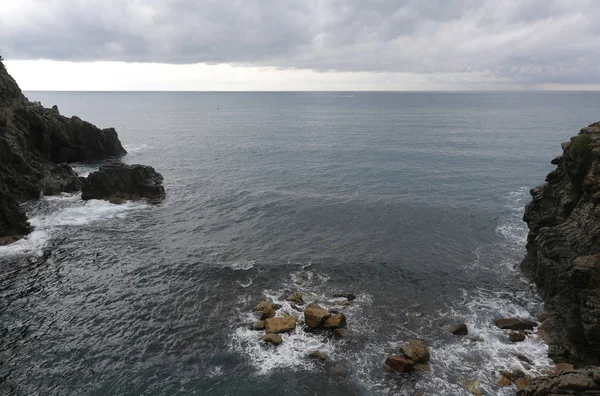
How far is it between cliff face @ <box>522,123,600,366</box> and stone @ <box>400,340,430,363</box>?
9.95 metres

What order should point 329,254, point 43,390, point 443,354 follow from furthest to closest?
point 329,254 < point 443,354 < point 43,390

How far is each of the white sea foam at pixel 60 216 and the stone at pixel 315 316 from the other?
33.0 m

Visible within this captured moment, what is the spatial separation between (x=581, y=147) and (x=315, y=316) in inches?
1141

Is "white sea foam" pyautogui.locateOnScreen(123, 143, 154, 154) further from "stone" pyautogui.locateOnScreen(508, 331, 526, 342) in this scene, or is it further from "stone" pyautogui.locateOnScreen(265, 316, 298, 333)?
"stone" pyautogui.locateOnScreen(508, 331, 526, 342)

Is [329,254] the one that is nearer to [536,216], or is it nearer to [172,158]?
[536,216]

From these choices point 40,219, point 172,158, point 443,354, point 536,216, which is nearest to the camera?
point 443,354

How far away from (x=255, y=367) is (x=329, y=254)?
20.2 m

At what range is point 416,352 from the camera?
30.0 metres

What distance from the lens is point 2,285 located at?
38812 millimetres

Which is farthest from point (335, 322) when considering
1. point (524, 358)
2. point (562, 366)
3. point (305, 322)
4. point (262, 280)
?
point (562, 366)

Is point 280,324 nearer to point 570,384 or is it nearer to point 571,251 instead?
point 570,384

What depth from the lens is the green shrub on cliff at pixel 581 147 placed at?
36069 millimetres

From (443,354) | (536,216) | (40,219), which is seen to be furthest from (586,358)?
(40,219)

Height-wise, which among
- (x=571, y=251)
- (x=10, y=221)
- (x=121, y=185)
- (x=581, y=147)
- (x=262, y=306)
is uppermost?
(x=581, y=147)
